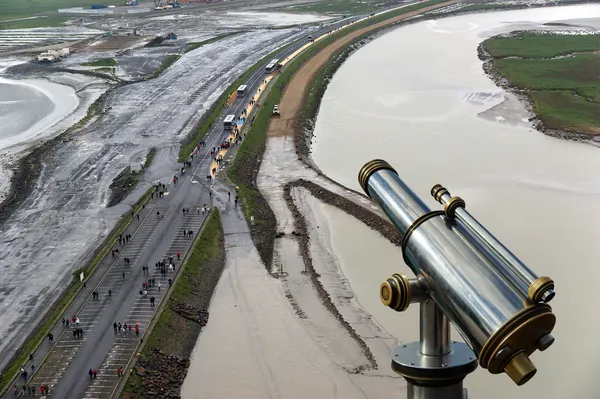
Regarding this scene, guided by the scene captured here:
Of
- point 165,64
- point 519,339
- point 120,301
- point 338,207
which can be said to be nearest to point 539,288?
point 519,339

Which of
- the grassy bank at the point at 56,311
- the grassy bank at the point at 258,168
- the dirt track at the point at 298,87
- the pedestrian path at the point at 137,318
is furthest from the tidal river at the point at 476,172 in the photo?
the grassy bank at the point at 56,311

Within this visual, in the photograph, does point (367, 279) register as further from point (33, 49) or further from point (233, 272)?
point (33, 49)

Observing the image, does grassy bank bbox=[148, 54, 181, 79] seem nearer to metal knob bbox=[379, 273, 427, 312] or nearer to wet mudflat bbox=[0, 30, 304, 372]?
wet mudflat bbox=[0, 30, 304, 372]

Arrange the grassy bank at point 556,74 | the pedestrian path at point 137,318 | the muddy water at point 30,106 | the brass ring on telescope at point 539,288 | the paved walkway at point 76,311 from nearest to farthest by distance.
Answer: the brass ring on telescope at point 539,288 < the pedestrian path at point 137,318 < the paved walkway at point 76,311 < the grassy bank at point 556,74 < the muddy water at point 30,106

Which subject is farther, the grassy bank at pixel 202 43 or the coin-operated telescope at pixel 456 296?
the grassy bank at pixel 202 43

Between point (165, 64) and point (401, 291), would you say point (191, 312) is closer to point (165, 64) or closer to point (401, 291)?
point (401, 291)

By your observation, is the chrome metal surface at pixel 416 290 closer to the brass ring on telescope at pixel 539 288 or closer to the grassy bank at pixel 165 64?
the brass ring on telescope at pixel 539 288

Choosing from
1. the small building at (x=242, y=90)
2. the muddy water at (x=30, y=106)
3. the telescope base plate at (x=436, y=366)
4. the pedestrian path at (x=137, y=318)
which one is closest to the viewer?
the telescope base plate at (x=436, y=366)

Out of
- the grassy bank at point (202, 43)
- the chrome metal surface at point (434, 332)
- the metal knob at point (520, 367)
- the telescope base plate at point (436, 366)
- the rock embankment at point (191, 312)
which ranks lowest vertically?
the rock embankment at point (191, 312)
